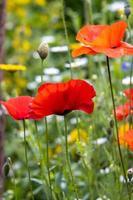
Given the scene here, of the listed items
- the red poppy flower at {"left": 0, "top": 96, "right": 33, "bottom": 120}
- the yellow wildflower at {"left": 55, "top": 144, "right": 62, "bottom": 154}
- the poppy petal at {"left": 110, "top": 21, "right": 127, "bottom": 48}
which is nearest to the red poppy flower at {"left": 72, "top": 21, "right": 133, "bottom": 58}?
the poppy petal at {"left": 110, "top": 21, "right": 127, "bottom": 48}

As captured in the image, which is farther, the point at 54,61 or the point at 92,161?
the point at 54,61

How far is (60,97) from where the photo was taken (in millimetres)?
1244

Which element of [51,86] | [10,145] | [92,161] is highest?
[51,86]

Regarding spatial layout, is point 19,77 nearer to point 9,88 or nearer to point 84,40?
point 9,88

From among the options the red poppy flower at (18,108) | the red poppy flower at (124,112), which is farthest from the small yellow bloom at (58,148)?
the red poppy flower at (18,108)

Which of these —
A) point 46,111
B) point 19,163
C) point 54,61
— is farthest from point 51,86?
point 54,61

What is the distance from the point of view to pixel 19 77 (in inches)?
132

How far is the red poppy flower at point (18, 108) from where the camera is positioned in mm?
1323

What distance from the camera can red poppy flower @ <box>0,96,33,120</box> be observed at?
1323 mm

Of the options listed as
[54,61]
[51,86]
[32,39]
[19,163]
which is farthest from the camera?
[32,39]

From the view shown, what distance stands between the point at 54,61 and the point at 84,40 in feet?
7.94

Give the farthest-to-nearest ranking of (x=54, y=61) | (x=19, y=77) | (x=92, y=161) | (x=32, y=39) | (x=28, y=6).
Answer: (x=28, y=6) < (x=32, y=39) < (x=54, y=61) < (x=19, y=77) < (x=92, y=161)

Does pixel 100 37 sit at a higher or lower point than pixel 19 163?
higher

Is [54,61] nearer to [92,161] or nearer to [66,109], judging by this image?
[92,161]
